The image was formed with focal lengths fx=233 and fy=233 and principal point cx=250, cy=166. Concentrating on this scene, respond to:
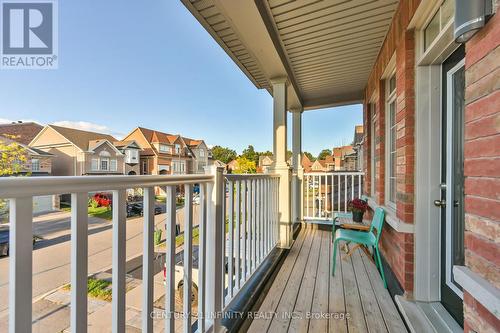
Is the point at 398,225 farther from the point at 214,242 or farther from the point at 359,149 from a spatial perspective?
the point at 359,149

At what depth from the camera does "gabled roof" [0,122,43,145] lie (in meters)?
1.52

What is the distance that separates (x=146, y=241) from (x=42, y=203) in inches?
15.3

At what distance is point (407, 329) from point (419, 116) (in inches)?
61.1

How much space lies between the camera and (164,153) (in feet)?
12.2

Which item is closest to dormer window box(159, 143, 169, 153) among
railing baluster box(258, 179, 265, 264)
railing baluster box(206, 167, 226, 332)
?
railing baluster box(258, 179, 265, 264)

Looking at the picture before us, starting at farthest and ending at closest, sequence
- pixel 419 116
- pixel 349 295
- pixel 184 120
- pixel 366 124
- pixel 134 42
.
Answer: pixel 184 120 → pixel 366 124 → pixel 134 42 → pixel 349 295 → pixel 419 116

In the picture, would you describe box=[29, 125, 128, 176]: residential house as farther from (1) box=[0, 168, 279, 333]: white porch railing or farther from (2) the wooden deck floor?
(2) the wooden deck floor

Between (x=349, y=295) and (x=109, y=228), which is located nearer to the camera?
(x=109, y=228)

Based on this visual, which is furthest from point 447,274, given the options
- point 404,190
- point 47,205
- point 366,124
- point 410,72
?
point 366,124

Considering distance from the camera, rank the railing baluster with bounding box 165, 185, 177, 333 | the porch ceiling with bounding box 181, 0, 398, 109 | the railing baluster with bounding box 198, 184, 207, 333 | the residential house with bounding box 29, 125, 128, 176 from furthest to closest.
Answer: the porch ceiling with bounding box 181, 0, 398, 109, the residential house with bounding box 29, 125, 128, 176, the railing baluster with bounding box 198, 184, 207, 333, the railing baluster with bounding box 165, 185, 177, 333

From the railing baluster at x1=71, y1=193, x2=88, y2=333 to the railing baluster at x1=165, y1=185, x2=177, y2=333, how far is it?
39 centimetres

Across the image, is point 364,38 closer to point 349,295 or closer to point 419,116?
point 419,116

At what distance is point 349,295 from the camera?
205 centimetres

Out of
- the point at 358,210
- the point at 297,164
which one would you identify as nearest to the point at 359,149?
the point at 297,164
